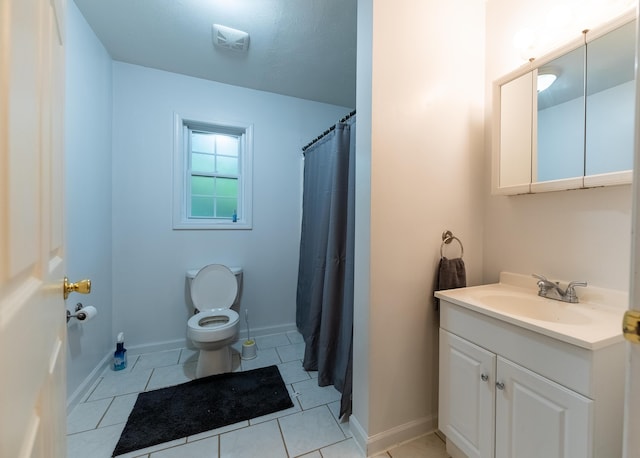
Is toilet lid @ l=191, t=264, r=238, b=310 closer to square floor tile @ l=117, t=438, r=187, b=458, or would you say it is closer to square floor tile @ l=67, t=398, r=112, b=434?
square floor tile @ l=67, t=398, r=112, b=434

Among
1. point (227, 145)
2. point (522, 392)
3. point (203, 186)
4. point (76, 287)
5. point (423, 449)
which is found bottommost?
point (423, 449)

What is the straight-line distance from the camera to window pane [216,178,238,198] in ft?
8.54

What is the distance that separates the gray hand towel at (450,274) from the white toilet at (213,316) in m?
1.49

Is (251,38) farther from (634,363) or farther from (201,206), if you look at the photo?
(634,363)

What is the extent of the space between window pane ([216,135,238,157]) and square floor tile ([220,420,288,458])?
2.28 meters

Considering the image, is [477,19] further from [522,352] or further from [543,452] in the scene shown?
[543,452]

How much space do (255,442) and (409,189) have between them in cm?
156

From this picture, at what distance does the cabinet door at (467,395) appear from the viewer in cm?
107

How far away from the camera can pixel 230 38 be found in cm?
184

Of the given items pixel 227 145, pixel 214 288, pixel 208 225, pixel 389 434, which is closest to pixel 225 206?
pixel 208 225

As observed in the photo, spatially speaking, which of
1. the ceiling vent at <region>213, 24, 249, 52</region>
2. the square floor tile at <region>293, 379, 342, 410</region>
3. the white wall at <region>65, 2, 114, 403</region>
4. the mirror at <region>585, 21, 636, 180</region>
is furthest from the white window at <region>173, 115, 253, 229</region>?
the mirror at <region>585, 21, 636, 180</region>

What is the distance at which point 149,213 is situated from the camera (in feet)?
7.35

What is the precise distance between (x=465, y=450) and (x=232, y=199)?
8.23ft

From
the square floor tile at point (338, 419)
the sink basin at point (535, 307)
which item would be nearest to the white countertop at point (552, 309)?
the sink basin at point (535, 307)
